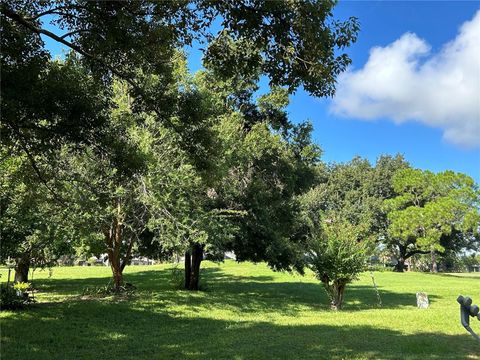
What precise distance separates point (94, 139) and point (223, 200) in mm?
10141

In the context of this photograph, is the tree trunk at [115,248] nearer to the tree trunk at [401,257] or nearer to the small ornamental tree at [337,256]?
the small ornamental tree at [337,256]

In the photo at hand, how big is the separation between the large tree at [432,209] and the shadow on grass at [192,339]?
3222 cm

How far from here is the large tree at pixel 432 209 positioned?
4034cm

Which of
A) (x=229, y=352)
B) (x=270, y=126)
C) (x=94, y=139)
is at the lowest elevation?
(x=229, y=352)

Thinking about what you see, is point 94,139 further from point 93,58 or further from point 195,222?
point 195,222

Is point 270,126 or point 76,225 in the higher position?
point 270,126

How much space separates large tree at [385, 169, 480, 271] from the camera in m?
40.3

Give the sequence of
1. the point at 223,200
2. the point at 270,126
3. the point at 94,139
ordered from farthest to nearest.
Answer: the point at 270,126 → the point at 223,200 → the point at 94,139

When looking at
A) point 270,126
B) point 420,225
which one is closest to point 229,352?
point 270,126

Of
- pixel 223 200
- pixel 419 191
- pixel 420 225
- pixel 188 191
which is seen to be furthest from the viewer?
pixel 419 191

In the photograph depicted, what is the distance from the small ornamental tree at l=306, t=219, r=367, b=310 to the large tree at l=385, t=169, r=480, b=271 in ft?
86.3

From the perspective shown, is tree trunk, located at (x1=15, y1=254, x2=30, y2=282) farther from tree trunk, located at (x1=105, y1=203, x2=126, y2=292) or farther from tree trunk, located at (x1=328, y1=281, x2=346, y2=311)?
tree trunk, located at (x1=328, y1=281, x2=346, y2=311)

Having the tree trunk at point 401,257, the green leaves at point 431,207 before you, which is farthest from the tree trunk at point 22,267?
the tree trunk at point 401,257

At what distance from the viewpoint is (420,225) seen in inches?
1634
